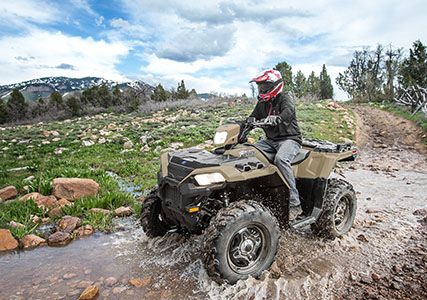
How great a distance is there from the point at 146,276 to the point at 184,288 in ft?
1.82

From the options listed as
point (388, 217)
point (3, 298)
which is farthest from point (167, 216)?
point (388, 217)

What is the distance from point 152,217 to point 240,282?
1669mm

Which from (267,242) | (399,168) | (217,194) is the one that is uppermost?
(217,194)

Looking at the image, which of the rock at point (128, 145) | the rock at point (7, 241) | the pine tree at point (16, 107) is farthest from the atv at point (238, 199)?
the pine tree at point (16, 107)

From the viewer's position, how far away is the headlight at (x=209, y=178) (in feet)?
12.3

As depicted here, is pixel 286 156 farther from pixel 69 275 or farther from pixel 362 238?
pixel 69 275

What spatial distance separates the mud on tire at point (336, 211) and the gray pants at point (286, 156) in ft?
2.06

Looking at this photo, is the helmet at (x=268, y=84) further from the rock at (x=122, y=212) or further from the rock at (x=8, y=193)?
the rock at (x=8, y=193)

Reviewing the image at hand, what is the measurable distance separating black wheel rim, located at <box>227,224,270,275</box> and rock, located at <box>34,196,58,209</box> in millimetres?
3820

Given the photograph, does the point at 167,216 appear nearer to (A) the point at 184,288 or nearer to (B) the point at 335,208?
(A) the point at 184,288

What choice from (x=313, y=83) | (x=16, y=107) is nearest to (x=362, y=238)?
(x=16, y=107)

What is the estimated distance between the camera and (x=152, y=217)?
4.85m

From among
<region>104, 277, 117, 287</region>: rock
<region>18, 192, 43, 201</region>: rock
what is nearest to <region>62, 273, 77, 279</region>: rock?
<region>104, 277, 117, 287</region>: rock

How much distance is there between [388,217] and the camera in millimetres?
5969
